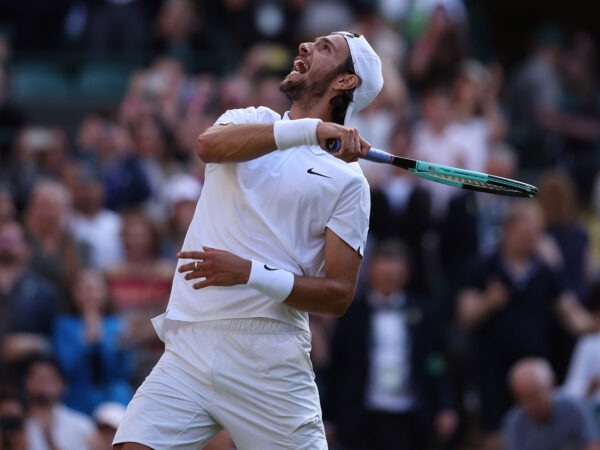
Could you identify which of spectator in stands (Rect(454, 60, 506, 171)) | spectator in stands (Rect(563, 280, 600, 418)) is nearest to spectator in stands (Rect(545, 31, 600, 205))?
spectator in stands (Rect(454, 60, 506, 171))

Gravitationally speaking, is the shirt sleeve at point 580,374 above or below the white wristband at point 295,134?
below

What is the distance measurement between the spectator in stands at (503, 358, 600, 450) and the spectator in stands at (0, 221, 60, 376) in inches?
138

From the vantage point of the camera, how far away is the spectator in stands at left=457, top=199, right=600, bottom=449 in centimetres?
1043

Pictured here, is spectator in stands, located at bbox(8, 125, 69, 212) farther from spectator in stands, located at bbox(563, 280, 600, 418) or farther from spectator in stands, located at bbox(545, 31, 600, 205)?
spectator in stands, located at bbox(545, 31, 600, 205)

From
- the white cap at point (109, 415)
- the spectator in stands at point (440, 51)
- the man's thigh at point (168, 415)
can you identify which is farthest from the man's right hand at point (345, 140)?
the spectator in stands at point (440, 51)

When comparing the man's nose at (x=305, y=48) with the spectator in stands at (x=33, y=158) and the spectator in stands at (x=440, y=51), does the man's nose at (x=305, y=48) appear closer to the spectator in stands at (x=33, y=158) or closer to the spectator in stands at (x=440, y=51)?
the spectator in stands at (x=33, y=158)

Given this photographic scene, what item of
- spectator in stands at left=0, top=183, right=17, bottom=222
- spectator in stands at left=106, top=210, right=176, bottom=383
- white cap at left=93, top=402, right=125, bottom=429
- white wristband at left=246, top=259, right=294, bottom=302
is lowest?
white cap at left=93, top=402, right=125, bottom=429

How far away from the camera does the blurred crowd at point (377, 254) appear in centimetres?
982

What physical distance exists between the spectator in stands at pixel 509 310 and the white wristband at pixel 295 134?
17.1ft

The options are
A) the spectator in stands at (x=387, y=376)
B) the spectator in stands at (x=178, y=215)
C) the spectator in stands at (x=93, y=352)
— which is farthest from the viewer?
the spectator in stands at (x=178, y=215)

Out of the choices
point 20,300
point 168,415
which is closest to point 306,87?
point 168,415

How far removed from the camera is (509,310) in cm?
1050

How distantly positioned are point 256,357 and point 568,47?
12527 millimetres

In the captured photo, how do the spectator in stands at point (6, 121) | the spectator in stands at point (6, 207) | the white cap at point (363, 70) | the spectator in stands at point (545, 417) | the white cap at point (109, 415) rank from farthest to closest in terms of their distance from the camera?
the spectator in stands at point (6, 121) < the spectator in stands at point (6, 207) < the spectator in stands at point (545, 417) < the white cap at point (109, 415) < the white cap at point (363, 70)
